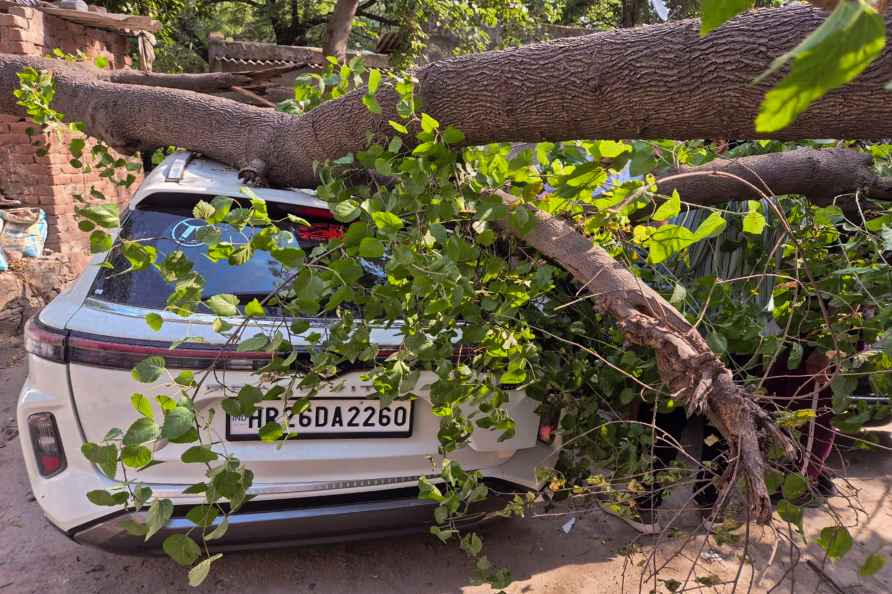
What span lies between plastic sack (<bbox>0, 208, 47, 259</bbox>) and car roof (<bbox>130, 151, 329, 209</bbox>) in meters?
3.88

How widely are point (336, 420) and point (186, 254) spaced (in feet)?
2.69

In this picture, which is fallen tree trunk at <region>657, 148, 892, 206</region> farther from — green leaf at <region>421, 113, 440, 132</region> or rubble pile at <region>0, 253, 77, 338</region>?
rubble pile at <region>0, 253, 77, 338</region>

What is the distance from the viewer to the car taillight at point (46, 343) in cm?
204

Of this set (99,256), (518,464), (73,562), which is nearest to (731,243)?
(518,464)

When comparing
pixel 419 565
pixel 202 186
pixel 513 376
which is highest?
pixel 202 186

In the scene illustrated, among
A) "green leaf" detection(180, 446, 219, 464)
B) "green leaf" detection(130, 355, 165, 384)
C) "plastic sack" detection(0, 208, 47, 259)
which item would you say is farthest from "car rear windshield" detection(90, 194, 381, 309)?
"plastic sack" detection(0, 208, 47, 259)

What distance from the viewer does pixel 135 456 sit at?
139 centimetres

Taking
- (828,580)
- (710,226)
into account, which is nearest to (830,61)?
(710,226)

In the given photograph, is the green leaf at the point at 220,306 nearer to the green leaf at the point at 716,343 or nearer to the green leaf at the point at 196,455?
the green leaf at the point at 196,455

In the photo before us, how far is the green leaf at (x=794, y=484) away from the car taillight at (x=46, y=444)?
7.29 ft

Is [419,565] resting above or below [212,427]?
below

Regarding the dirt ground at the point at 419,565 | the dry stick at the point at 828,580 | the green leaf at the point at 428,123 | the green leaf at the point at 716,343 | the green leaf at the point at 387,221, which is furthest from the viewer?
the dry stick at the point at 828,580

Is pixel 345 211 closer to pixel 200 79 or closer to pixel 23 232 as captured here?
pixel 200 79

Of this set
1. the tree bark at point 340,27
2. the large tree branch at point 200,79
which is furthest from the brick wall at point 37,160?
the tree bark at point 340,27
